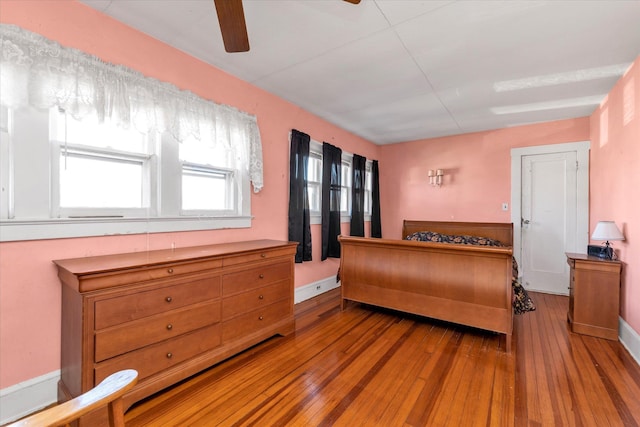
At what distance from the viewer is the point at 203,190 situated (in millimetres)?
2736

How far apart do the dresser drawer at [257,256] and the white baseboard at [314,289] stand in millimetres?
1054

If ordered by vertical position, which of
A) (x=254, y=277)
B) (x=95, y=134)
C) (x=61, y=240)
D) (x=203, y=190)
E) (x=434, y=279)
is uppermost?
(x=95, y=134)

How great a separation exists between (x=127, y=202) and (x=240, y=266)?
1001 mm

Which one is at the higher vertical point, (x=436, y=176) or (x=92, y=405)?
(x=436, y=176)

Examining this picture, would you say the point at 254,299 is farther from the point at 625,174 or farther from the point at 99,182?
the point at 625,174

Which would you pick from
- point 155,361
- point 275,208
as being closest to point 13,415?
point 155,361

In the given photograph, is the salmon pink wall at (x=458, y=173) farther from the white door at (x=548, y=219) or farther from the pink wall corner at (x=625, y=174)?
the pink wall corner at (x=625, y=174)

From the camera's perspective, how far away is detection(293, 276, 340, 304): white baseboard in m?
3.64

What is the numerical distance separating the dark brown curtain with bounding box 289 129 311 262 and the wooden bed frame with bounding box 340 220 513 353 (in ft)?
1.77

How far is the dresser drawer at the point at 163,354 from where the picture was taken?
1.61 metres

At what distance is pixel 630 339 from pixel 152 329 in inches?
150

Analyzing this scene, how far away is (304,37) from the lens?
7.25 ft

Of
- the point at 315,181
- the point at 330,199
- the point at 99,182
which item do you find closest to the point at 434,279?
the point at 330,199

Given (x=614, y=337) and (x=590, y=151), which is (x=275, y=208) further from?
(x=590, y=151)
